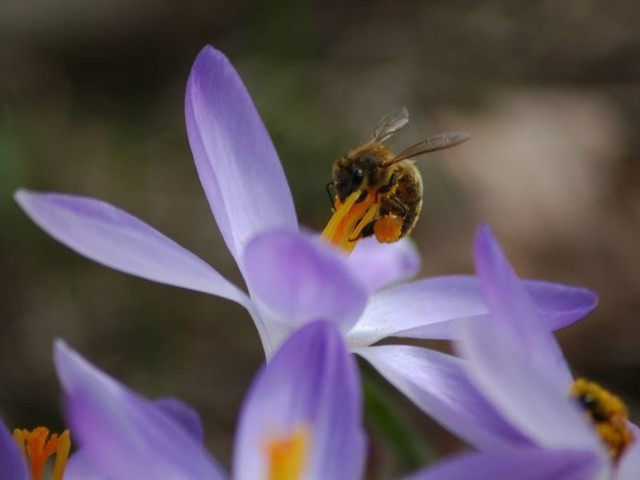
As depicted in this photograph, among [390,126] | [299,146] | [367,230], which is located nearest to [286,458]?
[367,230]

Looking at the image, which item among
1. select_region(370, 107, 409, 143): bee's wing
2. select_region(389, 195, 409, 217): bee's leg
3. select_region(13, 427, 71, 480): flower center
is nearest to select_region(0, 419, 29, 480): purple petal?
select_region(13, 427, 71, 480): flower center

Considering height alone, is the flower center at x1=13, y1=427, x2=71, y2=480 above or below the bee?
below

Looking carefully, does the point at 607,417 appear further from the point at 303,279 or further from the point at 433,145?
the point at 433,145

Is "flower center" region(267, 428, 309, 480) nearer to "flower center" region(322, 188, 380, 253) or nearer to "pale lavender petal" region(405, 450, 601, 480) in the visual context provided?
"pale lavender petal" region(405, 450, 601, 480)

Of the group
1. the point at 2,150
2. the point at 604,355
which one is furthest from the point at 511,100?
the point at 2,150

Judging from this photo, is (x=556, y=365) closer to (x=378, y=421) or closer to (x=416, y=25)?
(x=378, y=421)
